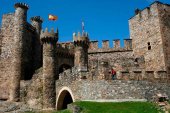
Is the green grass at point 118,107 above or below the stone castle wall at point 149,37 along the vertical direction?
below

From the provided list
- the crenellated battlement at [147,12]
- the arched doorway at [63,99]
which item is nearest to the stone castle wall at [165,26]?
the crenellated battlement at [147,12]

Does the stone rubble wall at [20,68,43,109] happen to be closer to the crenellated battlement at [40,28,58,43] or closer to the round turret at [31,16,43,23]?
the crenellated battlement at [40,28,58,43]

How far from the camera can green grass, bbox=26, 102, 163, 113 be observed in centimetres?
1852

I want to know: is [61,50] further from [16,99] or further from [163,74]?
[163,74]

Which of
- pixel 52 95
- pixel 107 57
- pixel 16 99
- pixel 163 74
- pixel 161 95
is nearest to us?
pixel 161 95

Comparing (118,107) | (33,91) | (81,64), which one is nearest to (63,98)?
(33,91)

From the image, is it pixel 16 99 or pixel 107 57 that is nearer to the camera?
pixel 16 99

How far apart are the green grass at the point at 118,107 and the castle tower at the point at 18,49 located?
11343 millimetres

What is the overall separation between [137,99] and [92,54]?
43.3 feet

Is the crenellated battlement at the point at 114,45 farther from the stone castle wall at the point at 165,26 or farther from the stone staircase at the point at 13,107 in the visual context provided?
the stone staircase at the point at 13,107

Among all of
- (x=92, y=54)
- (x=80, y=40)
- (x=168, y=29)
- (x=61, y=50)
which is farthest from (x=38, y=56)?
(x=168, y=29)

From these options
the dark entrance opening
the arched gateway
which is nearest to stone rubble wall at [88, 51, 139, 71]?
the arched gateway

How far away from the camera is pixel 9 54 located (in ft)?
102

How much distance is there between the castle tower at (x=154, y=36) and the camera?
2667 centimetres
